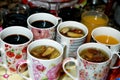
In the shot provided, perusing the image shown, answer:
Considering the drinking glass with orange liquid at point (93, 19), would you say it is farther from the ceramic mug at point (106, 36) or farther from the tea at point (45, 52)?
the tea at point (45, 52)

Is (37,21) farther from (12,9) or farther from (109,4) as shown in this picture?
(109,4)

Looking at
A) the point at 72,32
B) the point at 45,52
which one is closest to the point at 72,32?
the point at 72,32

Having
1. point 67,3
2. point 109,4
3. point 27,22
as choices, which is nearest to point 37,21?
point 27,22

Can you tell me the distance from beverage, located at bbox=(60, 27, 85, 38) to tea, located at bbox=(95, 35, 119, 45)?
0.05 metres

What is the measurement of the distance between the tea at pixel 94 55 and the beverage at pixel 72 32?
6cm

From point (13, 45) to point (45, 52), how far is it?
0.08 metres

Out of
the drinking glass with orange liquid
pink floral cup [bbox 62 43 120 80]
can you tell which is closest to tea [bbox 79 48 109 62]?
pink floral cup [bbox 62 43 120 80]

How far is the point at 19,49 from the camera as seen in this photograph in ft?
1.97

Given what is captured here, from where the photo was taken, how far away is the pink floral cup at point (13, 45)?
0.60m

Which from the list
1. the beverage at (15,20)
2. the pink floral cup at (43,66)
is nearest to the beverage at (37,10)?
the beverage at (15,20)

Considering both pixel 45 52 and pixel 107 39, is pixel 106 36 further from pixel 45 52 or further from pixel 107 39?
pixel 45 52

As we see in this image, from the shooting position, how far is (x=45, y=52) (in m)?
0.61

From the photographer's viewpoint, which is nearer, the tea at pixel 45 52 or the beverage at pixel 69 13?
the tea at pixel 45 52

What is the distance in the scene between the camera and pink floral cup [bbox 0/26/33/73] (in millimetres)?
600
